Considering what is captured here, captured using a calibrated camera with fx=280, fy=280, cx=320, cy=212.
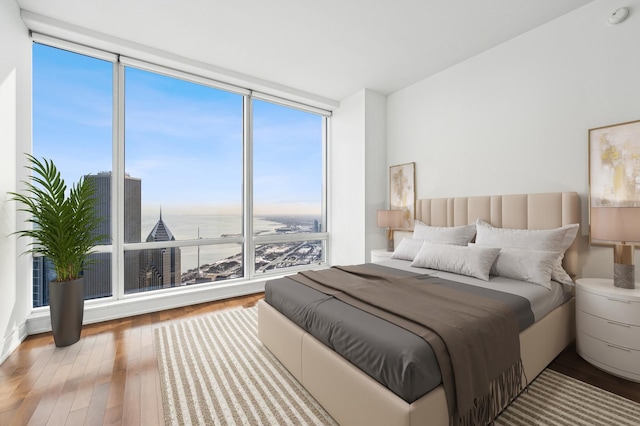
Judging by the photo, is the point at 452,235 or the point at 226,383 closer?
the point at 226,383

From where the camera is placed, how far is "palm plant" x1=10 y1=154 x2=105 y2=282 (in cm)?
245

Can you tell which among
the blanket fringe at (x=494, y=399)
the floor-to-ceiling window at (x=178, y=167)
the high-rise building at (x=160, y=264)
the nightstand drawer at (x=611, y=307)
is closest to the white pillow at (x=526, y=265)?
the nightstand drawer at (x=611, y=307)

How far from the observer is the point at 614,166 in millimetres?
2324

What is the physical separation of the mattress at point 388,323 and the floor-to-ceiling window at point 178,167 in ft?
6.26

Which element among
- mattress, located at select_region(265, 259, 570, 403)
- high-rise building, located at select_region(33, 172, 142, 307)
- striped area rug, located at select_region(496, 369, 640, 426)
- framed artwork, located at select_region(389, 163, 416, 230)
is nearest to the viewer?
mattress, located at select_region(265, 259, 570, 403)

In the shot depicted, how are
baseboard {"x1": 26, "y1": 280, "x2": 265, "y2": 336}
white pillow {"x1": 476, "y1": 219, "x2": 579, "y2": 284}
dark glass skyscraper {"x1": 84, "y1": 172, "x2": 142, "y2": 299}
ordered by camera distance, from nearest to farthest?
white pillow {"x1": 476, "y1": 219, "x2": 579, "y2": 284} → baseboard {"x1": 26, "y1": 280, "x2": 265, "y2": 336} → dark glass skyscraper {"x1": 84, "y1": 172, "x2": 142, "y2": 299}

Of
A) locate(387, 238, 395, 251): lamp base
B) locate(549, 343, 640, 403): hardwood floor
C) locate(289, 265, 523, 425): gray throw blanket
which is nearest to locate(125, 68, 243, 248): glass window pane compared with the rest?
locate(387, 238, 395, 251): lamp base

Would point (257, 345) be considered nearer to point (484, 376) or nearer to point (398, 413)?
point (398, 413)

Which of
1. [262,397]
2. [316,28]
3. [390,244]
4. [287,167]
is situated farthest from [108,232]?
[390,244]

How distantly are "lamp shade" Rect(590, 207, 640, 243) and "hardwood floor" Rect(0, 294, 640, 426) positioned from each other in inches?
39.1

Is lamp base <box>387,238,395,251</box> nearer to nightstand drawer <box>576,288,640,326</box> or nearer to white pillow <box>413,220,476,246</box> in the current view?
white pillow <box>413,220,476,246</box>

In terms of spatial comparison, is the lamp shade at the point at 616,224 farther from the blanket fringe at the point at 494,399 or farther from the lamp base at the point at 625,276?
the blanket fringe at the point at 494,399

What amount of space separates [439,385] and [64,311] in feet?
10.0

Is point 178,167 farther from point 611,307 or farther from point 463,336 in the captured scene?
point 611,307
